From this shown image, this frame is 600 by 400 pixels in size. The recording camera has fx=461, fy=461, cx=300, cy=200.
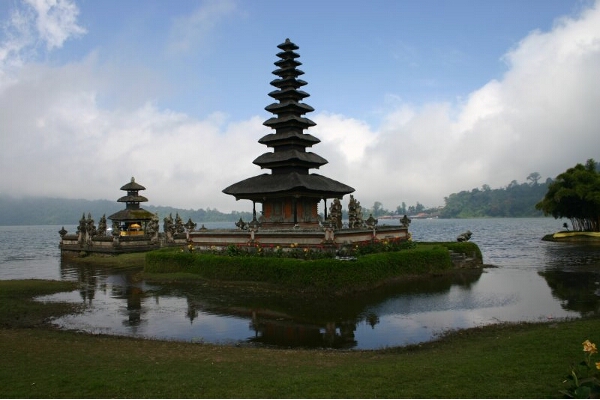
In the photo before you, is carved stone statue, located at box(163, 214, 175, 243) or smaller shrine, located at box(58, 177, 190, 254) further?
carved stone statue, located at box(163, 214, 175, 243)

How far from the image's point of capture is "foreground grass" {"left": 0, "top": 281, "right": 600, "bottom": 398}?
899 cm

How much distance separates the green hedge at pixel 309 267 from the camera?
24797mm

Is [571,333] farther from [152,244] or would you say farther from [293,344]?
[152,244]

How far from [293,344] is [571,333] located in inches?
336

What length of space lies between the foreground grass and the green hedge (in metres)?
Result: 9.58

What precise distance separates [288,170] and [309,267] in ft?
44.9

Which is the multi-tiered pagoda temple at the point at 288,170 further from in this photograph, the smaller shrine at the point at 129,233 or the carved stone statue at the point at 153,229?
the carved stone statue at the point at 153,229

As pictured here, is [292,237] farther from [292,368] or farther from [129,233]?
[129,233]

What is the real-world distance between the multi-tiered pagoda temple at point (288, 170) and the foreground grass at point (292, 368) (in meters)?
19.6

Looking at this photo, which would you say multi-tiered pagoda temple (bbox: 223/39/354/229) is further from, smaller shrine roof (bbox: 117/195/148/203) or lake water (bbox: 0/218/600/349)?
smaller shrine roof (bbox: 117/195/148/203)

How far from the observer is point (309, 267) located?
25.1m

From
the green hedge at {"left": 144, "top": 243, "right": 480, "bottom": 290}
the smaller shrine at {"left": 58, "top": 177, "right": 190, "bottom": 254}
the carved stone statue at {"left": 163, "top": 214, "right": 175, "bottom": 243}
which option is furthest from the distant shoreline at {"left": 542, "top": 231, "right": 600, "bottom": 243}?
the carved stone statue at {"left": 163, "top": 214, "right": 175, "bottom": 243}

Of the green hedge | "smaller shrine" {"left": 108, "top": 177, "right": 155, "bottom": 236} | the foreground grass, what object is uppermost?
"smaller shrine" {"left": 108, "top": 177, "right": 155, "bottom": 236}

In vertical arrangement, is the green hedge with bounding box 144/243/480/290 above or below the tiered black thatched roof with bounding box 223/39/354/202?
below
